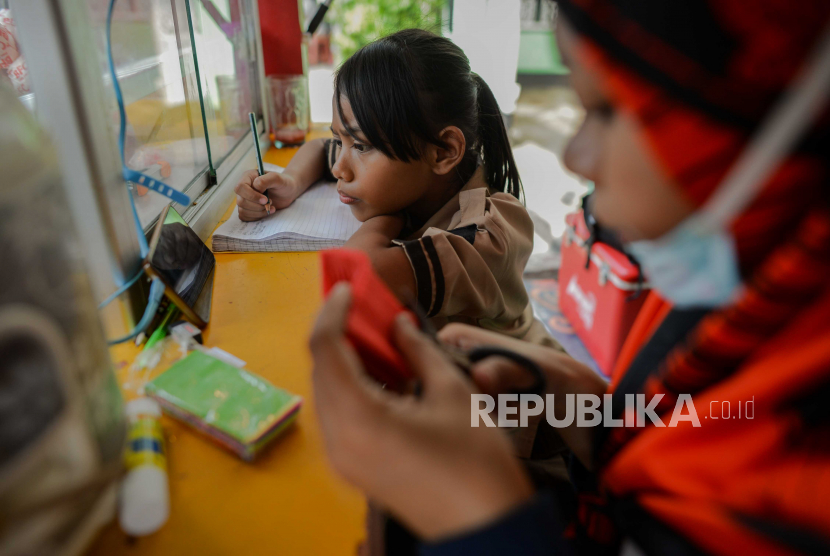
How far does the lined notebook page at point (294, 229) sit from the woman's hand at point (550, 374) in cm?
42

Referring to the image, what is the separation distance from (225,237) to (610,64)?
2.41 feet

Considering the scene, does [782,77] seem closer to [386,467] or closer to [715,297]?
[715,297]

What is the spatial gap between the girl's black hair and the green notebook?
54 cm

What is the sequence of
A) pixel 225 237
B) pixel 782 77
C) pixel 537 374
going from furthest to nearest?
pixel 225 237 → pixel 537 374 → pixel 782 77

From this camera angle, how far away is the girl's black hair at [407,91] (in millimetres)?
892

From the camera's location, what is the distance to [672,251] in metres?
0.36

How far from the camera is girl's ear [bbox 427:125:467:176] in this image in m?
0.93

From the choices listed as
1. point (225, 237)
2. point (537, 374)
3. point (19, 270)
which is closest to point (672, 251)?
point (537, 374)

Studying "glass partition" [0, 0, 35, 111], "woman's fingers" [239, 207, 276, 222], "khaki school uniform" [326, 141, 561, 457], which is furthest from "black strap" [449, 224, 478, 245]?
"glass partition" [0, 0, 35, 111]

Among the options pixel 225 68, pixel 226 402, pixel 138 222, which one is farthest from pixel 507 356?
pixel 225 68

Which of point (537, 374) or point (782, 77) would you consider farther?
point (537, 374)

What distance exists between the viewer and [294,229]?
949mm

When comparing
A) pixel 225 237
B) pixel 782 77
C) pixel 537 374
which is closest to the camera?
pixel 782 77

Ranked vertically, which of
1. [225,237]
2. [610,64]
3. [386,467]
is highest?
[610,64]
